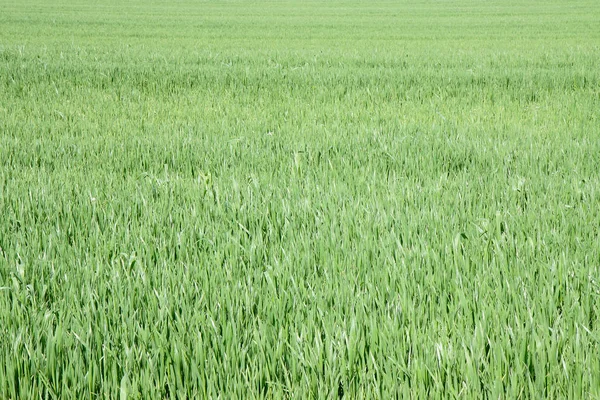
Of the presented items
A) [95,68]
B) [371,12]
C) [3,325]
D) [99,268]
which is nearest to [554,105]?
[99,268]

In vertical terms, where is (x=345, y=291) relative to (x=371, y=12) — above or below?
below

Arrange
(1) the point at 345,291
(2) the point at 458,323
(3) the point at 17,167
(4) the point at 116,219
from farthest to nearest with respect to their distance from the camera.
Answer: (3) the point at 17,167 → (4) the point at 116,219 → (1) the point at 345,291 → (2) the point at 458,323

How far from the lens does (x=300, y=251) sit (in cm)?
240

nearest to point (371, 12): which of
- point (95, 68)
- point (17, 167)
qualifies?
point (95, 68)

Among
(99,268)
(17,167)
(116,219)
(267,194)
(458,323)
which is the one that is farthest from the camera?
(17,167)

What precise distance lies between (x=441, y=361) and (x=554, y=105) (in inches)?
206

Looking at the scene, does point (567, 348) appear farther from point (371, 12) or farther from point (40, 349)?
point (371, 12)

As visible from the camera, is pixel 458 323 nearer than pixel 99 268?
Yes

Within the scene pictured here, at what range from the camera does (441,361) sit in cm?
155

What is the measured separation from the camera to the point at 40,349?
162cm

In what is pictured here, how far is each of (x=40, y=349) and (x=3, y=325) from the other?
0.24m

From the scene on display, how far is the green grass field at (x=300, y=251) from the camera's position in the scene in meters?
1.56

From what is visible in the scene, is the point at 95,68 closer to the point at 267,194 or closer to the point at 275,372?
the point at 267,194

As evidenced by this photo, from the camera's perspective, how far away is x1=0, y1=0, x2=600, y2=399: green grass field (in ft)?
5.10
